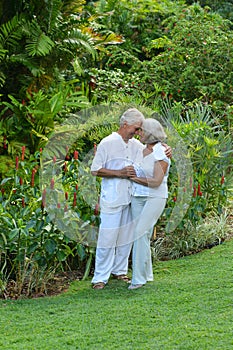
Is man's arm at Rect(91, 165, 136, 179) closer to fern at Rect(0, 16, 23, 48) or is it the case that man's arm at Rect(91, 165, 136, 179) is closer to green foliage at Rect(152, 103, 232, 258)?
green foliage at Rect(152, 103, 232, 258)

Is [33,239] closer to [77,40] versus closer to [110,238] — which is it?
[110,238]

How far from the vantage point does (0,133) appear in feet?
30.7

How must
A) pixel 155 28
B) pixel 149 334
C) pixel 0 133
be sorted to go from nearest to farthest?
pixel 149 334 → pixel 0 133 → pixel 155 28

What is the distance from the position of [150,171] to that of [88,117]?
405 centimetres

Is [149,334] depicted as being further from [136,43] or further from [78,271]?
[136,43]

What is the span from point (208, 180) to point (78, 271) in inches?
76.2

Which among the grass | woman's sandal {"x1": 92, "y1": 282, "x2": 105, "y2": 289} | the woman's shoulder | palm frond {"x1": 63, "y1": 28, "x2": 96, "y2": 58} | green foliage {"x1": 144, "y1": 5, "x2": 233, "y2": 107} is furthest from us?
green foliage {"x1": 144, "y1": 5, "x2": 233, "y2": 107}

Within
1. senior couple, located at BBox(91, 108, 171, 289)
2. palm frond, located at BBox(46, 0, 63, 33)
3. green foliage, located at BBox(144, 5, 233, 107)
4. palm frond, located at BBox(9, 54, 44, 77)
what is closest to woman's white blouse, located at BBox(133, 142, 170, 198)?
senior couple, located at BBox(91, 108, 171, 289)

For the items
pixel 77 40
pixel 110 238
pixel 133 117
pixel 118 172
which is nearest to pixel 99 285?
pixel 110 238

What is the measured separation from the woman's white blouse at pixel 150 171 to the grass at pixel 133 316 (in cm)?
85

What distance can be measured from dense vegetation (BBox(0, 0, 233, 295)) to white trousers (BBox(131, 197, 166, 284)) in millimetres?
502

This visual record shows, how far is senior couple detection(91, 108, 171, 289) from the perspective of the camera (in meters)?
5.89

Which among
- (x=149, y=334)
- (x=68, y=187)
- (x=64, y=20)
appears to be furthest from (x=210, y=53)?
(x=149, y=334)

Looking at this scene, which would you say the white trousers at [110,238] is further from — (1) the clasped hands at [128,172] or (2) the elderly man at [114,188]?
(1) the clasped hands at [128,172]
